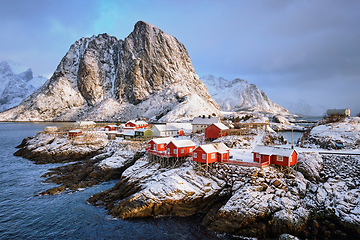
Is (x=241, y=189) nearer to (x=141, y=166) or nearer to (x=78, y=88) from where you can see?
(x=141, y=166)

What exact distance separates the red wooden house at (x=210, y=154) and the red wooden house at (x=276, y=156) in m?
Result: 4.78

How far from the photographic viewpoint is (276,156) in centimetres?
2795

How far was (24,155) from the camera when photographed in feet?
161

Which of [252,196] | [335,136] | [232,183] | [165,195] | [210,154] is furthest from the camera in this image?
[335,136]

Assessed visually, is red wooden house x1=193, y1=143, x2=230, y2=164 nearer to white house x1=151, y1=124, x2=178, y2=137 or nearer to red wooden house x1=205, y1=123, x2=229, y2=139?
red wooden house x1=205, y1=123, x2=229, y2=139

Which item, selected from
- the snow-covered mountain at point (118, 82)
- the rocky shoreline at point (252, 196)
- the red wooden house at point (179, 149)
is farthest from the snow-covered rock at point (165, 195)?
the snow-covered mountain at point (118, 82)

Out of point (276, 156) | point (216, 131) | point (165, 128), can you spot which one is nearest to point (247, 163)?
point (276, 156)

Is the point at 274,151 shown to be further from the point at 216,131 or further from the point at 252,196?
the point at 216,131

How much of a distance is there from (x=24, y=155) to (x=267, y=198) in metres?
55.4

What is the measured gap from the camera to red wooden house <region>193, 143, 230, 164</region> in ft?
94.9

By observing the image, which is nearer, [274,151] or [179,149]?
[274,151]

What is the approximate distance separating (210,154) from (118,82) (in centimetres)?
15937

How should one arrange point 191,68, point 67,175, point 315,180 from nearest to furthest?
1. point 315,180
2. point 67,175
3. point 191,68

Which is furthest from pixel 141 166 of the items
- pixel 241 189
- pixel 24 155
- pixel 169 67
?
pixel 169 67
